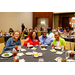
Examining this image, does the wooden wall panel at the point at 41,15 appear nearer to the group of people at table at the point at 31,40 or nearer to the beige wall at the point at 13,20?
the beige wall at the point at 13,20

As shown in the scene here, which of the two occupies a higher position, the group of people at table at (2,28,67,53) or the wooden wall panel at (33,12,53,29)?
the wooden wall panel at (33,12,53,29)

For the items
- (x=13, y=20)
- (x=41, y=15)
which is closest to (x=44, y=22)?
(x=41, y=15)

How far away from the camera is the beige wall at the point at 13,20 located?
10516 millimetres

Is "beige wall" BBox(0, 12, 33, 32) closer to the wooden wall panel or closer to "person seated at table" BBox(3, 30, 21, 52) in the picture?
the wooden wall panel

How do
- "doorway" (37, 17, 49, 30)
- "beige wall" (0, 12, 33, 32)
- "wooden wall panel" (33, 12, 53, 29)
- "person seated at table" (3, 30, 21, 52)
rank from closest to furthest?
"person seated at table" (3, 30, 21, 52), "beige wall" (0, 12, 33, 32), "wooden wall panel" (33, 12, 53, 29), "doorway" (37, 17, 49, 30)

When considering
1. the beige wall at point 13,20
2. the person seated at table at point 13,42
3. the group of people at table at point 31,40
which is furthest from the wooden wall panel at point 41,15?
the person seated at table at point 13,42

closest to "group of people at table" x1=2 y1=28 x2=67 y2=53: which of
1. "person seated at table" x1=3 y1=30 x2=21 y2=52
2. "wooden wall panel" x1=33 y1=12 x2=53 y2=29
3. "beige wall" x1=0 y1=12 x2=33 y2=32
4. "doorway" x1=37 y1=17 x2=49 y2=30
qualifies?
"person seated at table" x1=3 y1=30 x2=21 y2=52

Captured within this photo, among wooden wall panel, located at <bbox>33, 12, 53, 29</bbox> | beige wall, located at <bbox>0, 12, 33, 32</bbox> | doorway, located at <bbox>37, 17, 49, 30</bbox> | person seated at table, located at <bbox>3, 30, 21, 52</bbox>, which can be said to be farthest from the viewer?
doorway, located at <bbox>37, 17, 49, 30</bbox>

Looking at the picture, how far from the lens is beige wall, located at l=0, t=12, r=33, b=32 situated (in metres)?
10.5

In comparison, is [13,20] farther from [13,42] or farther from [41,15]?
[13,42]
